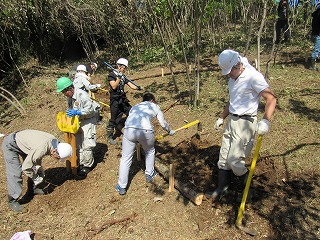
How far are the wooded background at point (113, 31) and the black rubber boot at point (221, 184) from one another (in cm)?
612

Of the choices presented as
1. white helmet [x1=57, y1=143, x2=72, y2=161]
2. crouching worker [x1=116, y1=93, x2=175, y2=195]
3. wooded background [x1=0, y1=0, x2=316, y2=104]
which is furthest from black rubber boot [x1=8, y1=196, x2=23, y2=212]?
wooded background [x1=0, y1=0, x2=316, y2=104]

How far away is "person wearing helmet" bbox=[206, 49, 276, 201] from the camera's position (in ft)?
9.45

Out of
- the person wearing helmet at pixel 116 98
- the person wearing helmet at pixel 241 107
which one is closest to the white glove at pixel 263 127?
the person wearing helmet at pixel 241 107

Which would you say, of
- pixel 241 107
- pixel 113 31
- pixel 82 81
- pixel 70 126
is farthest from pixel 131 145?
pixel 113 31

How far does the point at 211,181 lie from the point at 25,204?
2.71 m

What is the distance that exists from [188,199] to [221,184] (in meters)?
0.49

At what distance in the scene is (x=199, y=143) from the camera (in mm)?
5008

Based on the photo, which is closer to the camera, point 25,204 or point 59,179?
point 25,204

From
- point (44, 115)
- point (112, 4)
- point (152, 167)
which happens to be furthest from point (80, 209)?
point (112, 4)

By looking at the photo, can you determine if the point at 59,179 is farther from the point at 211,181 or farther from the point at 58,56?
the point at 58,56

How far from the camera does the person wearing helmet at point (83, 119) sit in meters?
4.17

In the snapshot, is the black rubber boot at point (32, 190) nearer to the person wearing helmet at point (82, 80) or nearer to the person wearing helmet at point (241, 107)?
the person wearing helmet at point (82, 80)

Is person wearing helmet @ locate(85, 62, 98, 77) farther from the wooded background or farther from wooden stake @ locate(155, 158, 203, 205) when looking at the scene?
the wooded background

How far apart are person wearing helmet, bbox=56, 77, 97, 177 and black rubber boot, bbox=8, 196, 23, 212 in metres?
0.96
